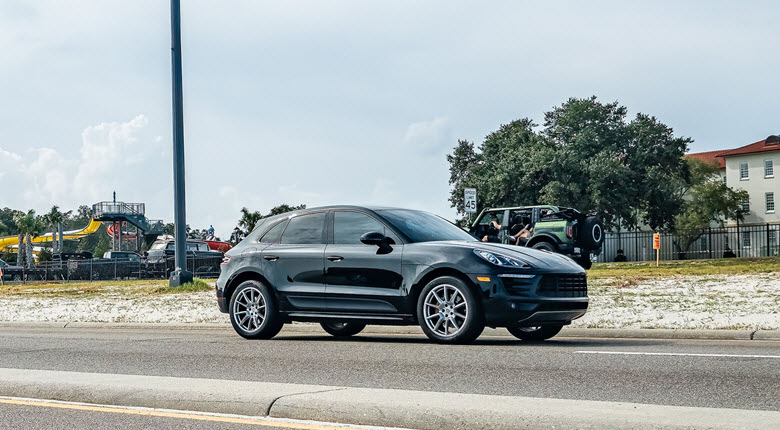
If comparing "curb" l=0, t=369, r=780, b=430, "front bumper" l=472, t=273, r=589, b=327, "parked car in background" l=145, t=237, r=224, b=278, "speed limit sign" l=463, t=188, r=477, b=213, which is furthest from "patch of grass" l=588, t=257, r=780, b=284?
"parked car in background" l=145, t=237, r=224, b=278

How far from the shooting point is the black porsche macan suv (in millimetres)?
9992

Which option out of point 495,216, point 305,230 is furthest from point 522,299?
point 495,216

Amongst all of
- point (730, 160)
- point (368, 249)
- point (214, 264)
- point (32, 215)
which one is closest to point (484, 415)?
point (368, 249)

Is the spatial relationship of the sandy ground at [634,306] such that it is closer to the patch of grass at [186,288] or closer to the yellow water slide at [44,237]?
the patch of grass at [186,288]

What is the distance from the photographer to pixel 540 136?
174 feet

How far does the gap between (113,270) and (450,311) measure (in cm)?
3433

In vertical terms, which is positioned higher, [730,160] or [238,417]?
[730,160]

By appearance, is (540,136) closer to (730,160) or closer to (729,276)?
(729,276)

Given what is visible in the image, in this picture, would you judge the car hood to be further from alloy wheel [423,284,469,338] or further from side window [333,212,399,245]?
side window [333,212,399,245]

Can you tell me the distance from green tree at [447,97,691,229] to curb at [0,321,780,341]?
34.4 metres

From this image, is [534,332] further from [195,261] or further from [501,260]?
[195,261]

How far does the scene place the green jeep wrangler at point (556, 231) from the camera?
83.9 ft

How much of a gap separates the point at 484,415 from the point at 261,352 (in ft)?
16.7

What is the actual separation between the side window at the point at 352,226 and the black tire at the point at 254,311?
119cm
